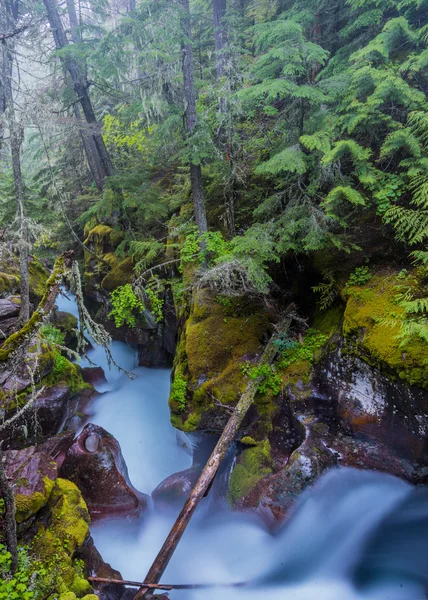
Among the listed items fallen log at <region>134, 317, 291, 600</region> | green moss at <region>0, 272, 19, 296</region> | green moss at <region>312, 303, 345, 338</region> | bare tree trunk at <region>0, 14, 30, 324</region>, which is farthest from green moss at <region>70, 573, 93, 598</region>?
green moss at <region>0, 272, 19, 296</region>

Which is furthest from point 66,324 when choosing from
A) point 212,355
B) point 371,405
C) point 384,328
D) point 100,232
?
point 384,328

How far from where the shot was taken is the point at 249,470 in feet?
21.7

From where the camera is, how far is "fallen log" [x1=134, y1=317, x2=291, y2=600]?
5.15 m

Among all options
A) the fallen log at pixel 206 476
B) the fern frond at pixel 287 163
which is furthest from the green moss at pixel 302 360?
the fern frond at pixel 287 163

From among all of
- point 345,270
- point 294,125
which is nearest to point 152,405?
point 345,270

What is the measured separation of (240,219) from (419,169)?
4.79 meters

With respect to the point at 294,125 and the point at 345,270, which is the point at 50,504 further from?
the point at 294,125

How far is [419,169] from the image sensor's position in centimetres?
534

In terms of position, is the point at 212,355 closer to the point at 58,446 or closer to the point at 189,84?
the point at 58,446

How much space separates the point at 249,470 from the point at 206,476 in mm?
1149

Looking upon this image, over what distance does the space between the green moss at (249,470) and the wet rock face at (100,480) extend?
234cm

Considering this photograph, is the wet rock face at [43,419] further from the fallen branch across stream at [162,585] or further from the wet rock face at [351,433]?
the wet rock face at [351,433]

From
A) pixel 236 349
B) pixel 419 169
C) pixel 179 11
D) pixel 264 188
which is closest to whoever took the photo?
pixel 419 169

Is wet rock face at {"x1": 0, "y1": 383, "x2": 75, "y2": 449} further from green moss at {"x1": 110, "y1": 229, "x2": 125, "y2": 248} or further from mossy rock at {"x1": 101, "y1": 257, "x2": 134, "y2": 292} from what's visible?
green moss at {"x1": 110, "y1": 229, "x2": 125, "y2": 248}
